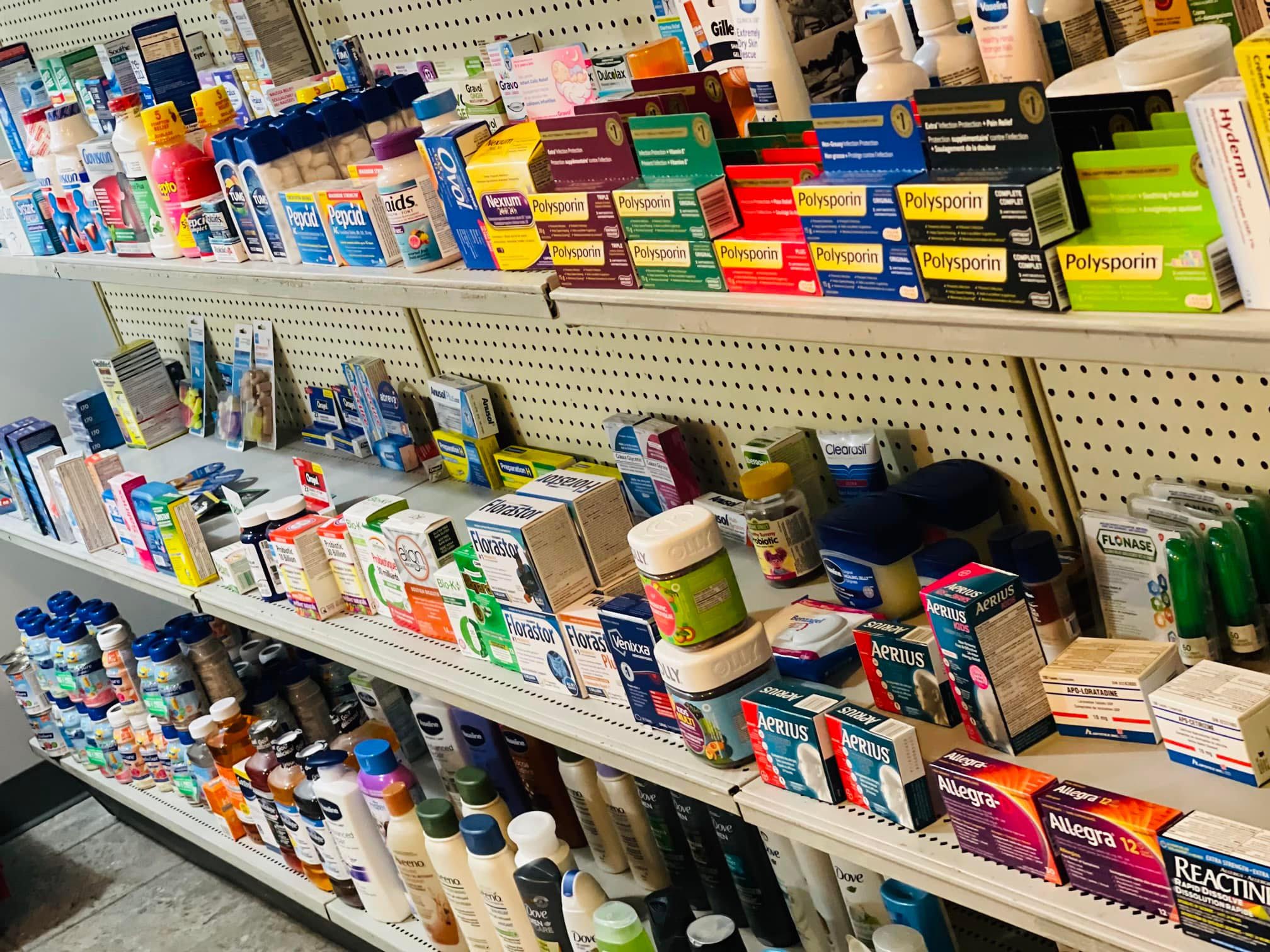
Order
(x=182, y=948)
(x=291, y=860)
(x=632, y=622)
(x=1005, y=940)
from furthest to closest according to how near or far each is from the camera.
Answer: (x=182, y=948)
(x=291, y=860)
(x=1005, y=940)
(x=632, y=622)

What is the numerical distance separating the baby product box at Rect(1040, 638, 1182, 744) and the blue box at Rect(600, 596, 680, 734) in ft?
1.92

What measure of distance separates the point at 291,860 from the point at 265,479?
3.26 feet

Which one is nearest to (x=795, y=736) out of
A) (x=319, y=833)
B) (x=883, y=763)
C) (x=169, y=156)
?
(x=883, y=763)

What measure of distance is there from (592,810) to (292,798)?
87 cm

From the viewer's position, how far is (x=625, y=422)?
2.60 m

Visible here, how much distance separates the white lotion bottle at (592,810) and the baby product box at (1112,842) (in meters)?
1.22

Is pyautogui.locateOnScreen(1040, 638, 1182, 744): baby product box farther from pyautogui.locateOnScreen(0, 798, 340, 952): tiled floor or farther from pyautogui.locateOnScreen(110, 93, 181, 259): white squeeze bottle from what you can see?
pyautogui.locateOnScreen(0, 798, 340, 952): tiled floor

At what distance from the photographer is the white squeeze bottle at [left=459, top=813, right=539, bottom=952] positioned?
2.47 metres

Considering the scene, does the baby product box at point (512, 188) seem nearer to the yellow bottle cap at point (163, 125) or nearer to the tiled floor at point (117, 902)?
the yellow bottle cap at point (163, 125)

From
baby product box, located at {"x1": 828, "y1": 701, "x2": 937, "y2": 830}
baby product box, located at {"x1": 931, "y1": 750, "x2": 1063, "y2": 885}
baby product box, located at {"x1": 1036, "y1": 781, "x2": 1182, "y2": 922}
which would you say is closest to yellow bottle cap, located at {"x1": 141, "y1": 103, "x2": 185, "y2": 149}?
baby product box, located at {"x1": 828, "y1": 701, "x2": 937, "y2": 830}

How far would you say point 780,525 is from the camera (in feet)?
7.50

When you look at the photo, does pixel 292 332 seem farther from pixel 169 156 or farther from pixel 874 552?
pixel 874 552

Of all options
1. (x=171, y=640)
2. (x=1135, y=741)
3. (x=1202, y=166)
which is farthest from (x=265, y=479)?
(x=1202, y=166)

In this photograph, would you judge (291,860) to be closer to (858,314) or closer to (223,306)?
(223,306)
